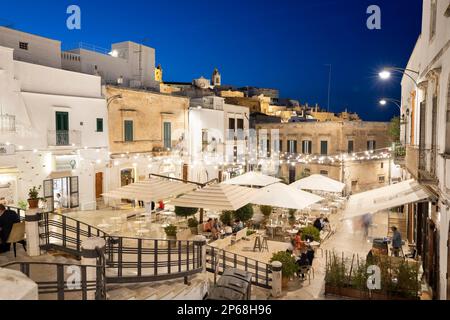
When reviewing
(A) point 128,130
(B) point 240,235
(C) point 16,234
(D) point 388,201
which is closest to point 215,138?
(A) point 128,130

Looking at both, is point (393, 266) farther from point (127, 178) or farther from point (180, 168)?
point (180, 168)

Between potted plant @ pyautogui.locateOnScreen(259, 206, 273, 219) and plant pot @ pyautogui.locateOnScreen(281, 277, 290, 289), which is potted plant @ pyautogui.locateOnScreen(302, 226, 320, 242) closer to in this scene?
plant pot @ pyautogui.locateOnScreen(281, 277, 290, 289)

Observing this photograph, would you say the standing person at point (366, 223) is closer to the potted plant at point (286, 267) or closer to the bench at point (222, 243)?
the bench at point (222, 243)

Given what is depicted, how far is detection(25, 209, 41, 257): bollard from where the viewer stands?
9.57 m

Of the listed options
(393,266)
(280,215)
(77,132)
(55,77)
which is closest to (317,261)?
(393,266)

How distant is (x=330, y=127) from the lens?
34969 mm

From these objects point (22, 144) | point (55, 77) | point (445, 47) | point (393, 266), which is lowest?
point (393, 266)

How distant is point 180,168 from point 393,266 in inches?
809

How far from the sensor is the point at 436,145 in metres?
9.58

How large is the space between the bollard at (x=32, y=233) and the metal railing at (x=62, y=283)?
1.14 m

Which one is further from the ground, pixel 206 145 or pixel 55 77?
pixel 55 77

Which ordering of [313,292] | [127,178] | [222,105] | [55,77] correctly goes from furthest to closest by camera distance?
[222,105] → [127,178] → [55,77] → [313,292]

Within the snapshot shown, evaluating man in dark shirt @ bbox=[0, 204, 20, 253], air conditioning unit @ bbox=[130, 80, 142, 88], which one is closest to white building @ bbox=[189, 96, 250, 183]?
air conditioning unit @ bbox=[130, 80, 142, 88]

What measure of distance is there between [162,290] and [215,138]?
82.2 feet
